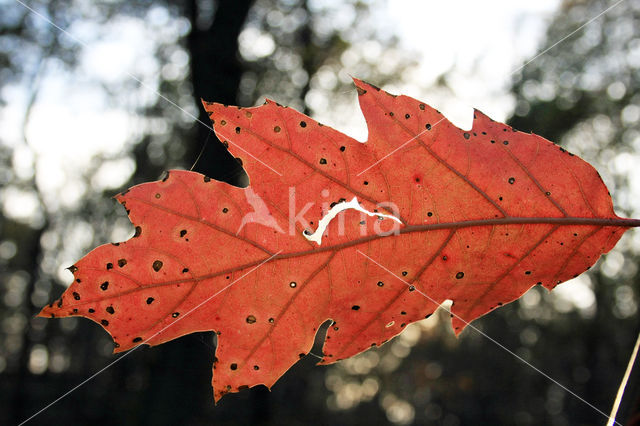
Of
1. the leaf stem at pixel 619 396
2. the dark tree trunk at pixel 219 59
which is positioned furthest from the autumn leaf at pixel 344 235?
the dark tree trunk at pixel 219 59

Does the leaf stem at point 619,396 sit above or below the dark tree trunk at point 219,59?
below

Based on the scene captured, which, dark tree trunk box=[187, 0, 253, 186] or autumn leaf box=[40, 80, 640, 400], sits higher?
dark tree trunk box=[187, 0, 253, 186]

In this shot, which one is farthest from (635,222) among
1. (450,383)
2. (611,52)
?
(450,383)

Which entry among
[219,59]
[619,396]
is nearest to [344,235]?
[619,396]

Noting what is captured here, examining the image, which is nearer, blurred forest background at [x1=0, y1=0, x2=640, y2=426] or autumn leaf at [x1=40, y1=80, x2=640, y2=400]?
autumn leaf at [x1=40, y1=80, x2=640, y2=400]

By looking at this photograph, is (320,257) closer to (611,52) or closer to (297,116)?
(297,116)

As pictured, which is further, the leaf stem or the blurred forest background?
the blurred forest background

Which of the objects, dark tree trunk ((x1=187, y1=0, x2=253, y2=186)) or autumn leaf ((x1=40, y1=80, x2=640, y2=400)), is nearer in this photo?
autumn leaf ((x1=40, y1=80, x2=640, y2=400))

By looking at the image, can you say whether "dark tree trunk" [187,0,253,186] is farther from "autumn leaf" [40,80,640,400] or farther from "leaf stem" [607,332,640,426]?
"leaf stem" [607,332,640,426]

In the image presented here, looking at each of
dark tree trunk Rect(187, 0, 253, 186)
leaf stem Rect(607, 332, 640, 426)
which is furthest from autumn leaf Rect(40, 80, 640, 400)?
dark tree trunk Rect(187, 0, 253, 186)

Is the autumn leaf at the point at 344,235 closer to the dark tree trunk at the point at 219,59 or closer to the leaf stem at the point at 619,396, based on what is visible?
the leaf stem at the point at 619,396
